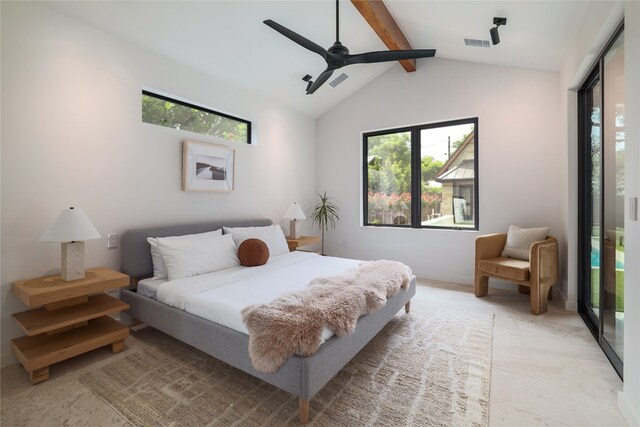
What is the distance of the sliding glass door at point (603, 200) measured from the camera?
2129 mm

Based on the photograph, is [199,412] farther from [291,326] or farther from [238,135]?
[238,135]

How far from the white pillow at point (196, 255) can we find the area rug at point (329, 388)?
62 centimetres

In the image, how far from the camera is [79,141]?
256 centimetres

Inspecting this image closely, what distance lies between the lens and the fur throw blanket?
5.33 feet

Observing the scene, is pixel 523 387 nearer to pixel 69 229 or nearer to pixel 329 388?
pixel 329 388

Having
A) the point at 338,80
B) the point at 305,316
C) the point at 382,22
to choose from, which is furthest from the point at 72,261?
the point at 338,80

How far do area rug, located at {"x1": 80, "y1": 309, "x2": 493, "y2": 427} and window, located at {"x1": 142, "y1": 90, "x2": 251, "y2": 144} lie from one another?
2.27 m

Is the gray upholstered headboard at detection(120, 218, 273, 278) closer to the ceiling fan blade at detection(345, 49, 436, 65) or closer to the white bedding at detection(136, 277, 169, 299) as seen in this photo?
the white bedding at detection(136, 277, 169, 299)

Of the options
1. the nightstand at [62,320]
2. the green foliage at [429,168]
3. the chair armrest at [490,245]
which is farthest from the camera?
the green foliage at [429,168]

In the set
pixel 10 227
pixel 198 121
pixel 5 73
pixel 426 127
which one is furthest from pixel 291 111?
pixel 10 227

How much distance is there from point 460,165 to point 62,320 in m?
4.64

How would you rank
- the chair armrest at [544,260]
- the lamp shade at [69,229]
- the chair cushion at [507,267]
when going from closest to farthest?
the lamp shade at [69,229] → the chair armrest at [544,260] → the chair cushion at [507,267]

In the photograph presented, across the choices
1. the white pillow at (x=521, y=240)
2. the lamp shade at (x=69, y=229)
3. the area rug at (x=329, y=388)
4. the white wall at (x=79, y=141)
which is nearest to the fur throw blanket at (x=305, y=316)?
the area rug at (x=329, y=388)

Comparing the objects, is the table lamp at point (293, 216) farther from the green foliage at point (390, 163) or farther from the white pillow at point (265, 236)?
the green foliage at point (390, 163)
